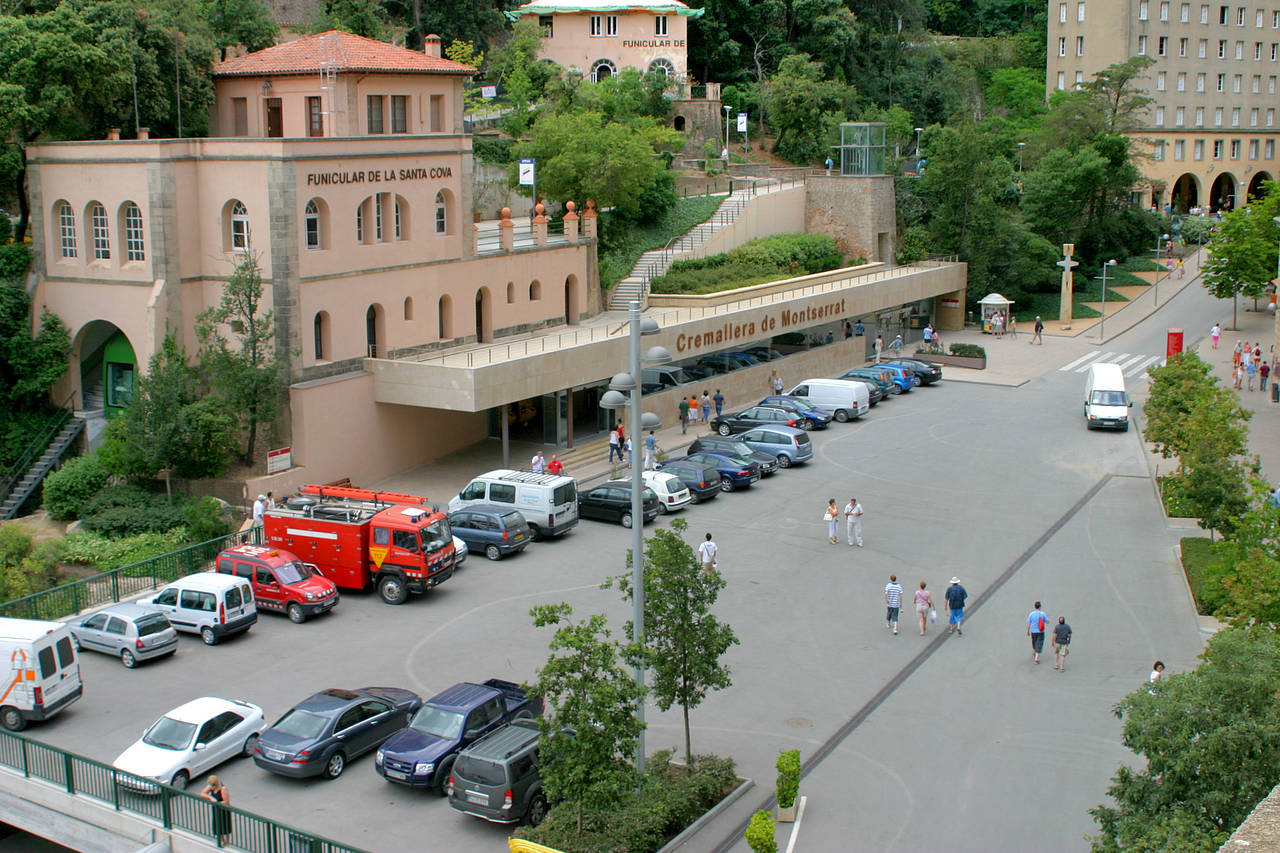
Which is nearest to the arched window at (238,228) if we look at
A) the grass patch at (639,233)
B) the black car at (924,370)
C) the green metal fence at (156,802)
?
the grass patch at (639,233)

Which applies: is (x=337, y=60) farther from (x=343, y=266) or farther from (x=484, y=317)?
(x=484, y=317)

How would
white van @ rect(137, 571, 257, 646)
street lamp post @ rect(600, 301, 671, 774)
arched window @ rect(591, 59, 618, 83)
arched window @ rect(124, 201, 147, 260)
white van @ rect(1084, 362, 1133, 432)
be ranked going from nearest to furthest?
1. street lamp post @ rect(600, 301, 671, 774)
2. white van @ rect(137, 571, 257, 646)
3. arched window @ rect(124, 201, 147, 260)
4. white van @ rect(1084, 362, 1133, 432)
5. arched window @ rect(591, 59, 618, 83)

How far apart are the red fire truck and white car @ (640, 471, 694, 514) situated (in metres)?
7.56

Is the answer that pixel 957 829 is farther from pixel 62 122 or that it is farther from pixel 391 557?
pixel 62 122

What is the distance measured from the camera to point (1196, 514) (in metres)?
Answer: 31.5

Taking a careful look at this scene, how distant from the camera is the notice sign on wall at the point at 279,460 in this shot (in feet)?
117

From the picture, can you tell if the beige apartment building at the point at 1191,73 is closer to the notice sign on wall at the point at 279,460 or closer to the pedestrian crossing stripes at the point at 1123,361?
the pedestrian crossing stripes at the point at 1123,361

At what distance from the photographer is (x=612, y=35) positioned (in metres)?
72.6

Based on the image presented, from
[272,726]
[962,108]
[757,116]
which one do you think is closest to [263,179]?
[272,726]

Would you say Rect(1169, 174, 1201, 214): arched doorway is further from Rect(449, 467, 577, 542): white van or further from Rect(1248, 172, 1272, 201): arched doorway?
Rect(449, 467, 577, 542): white van

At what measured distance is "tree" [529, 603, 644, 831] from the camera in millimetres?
17516

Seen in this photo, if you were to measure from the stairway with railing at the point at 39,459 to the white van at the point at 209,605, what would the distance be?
1356cm

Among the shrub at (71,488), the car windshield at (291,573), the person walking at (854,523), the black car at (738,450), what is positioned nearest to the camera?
the car windshield at (291,573)

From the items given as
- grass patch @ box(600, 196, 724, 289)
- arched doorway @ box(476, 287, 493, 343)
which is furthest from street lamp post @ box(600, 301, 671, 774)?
grass patch @ box(600, 196, 724, 289)
